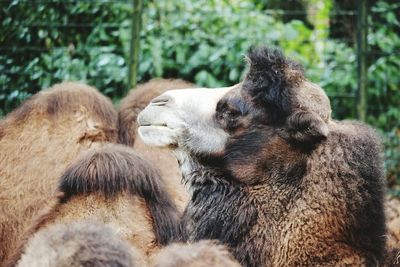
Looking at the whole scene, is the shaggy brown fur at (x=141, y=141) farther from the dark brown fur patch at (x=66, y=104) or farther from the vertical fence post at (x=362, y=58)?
the vertical fence post at (x=362, y=58)

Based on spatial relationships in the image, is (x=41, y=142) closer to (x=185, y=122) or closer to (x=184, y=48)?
(x=185, y=122)

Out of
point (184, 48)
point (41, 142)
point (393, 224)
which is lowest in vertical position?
point (393, 224)

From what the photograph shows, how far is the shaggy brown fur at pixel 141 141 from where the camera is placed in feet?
18.3

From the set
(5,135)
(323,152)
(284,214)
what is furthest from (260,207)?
(5,135)

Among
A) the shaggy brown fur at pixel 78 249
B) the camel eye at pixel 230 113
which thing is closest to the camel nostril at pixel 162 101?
the camel eye at pixel 230 113

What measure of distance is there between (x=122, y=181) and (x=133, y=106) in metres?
1.72

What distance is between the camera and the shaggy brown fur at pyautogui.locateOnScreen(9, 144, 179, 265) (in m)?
4.44

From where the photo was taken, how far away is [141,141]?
19.7 ft

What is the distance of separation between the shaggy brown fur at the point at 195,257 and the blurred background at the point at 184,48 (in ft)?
16.5

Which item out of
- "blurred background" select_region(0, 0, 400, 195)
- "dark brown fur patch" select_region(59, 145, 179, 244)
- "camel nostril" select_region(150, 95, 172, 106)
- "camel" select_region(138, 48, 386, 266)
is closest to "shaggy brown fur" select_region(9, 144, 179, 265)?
"dark brown fur patch" select_region(59, 145, 179, 244)

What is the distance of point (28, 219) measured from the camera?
5.44 meters

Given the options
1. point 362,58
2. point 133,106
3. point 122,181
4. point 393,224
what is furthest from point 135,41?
point 122,181

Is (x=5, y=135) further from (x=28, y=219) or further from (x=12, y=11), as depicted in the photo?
(x=12, y=11)

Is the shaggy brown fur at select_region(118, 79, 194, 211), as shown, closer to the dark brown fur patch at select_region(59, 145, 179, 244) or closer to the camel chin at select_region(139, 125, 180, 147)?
the dark brown fur patch at select_region(59, 145, 179, 244)
